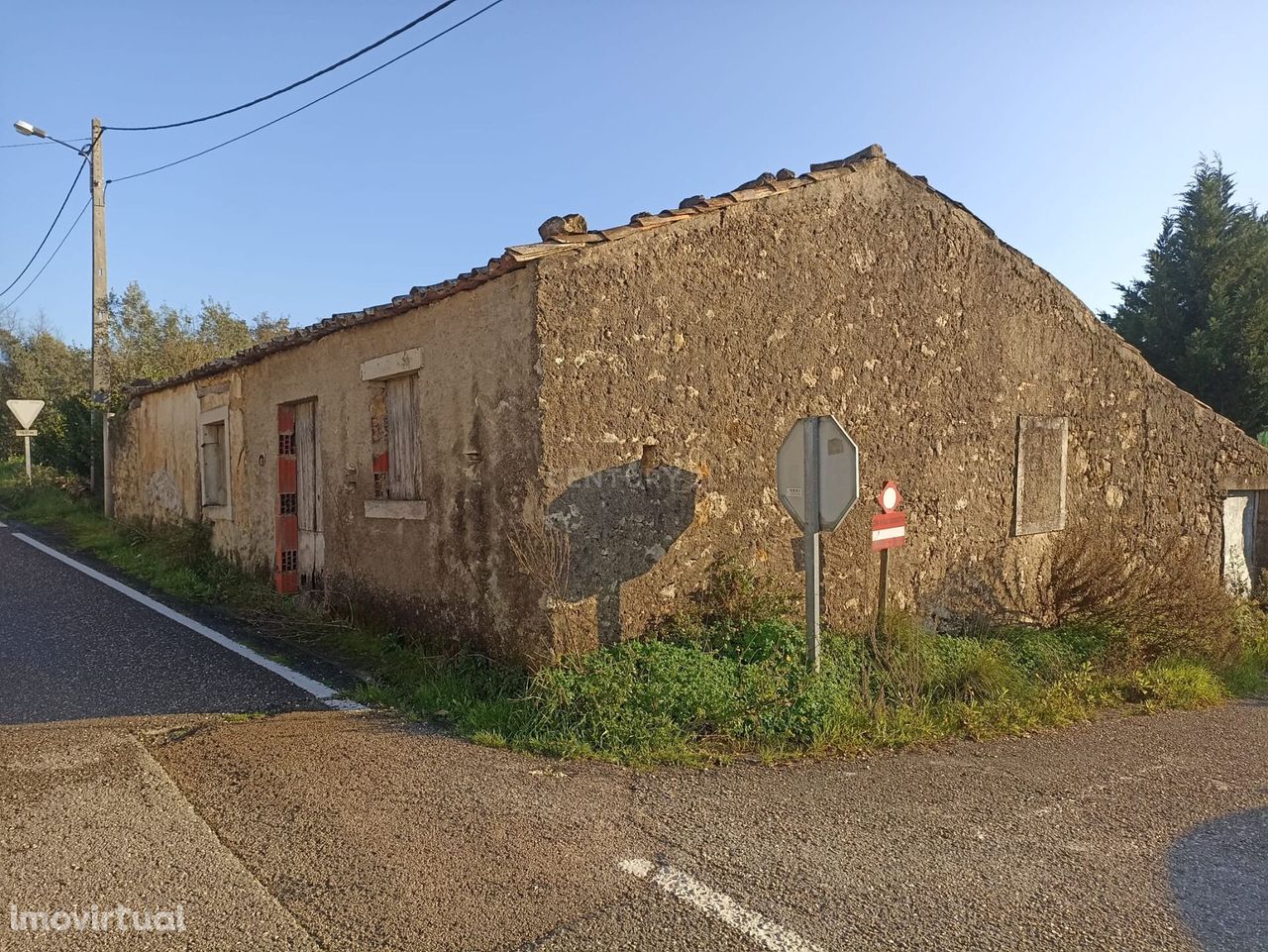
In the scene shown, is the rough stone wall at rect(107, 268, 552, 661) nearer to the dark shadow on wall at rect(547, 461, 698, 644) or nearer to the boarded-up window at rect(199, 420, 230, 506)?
the dark shadow on wall at rect(547, 461, 698, 644)

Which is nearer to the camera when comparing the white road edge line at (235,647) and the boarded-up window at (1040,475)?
the white road edge line at (235,647)

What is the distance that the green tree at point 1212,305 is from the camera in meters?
17.3

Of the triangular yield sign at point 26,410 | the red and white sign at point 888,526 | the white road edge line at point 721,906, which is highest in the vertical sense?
the triangular yield sign at point 26,410

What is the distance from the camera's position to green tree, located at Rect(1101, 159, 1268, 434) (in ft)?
56.7

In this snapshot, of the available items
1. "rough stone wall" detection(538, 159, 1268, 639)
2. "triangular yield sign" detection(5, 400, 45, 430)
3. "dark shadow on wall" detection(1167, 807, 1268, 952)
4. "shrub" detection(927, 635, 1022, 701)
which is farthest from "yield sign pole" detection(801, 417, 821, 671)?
"triangular yield sign" detection(5, 400, 45, 430)

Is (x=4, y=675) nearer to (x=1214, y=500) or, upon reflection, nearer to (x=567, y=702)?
(x=567, y=702)

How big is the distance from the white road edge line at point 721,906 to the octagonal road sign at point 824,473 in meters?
2.59

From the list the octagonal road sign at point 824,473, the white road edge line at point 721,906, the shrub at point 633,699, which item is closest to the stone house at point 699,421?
the shrub at point 633,699

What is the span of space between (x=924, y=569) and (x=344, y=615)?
5.11 metres

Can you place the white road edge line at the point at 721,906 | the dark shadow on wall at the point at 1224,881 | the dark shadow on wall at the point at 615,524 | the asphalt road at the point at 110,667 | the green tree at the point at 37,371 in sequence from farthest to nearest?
the green tree at the point at 37,371 → the dark shadow on wall at the point at 615,524 → the asphalt road at the point at 110,667 → the dark shadow on wall at the point at 1224,881 → the white road edge line at the point at 721,906

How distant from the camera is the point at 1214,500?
948cm

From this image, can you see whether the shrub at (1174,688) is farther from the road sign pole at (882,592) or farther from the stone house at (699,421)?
the road sign pole at (882,592)

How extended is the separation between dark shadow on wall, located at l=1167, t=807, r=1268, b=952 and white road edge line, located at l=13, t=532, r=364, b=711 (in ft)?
14.7

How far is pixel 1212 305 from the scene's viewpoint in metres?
17.6
